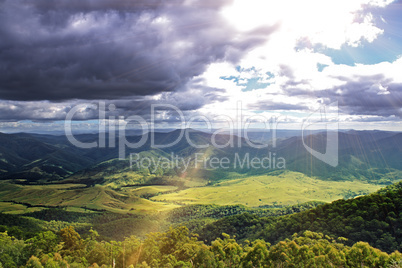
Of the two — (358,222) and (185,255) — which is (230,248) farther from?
(358,222)

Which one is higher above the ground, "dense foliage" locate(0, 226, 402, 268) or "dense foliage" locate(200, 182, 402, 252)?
"dense foliage" locate(0, 226, 402, 268)

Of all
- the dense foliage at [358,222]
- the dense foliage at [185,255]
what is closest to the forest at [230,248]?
the dense foliage at [185,255]

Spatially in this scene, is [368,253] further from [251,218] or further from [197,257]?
[251,218]

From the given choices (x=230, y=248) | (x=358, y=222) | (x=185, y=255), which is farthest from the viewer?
A: (x=358, y=222)

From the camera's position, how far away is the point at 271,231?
121 meters

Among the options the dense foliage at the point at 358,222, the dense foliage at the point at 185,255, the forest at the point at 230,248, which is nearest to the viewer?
the dense foliage at the point at 185,255

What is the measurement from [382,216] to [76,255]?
10987 cm

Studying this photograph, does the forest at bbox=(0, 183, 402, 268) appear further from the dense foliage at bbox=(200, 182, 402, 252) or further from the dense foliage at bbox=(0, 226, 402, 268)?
the dense foliage at bbox=(200, 182, 402, 252)

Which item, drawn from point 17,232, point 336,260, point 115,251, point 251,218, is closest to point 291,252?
point 336,260

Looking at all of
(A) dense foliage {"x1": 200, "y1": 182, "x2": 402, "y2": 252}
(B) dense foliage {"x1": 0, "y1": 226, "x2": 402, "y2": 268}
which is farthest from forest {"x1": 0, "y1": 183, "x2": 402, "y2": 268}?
(A) dense foliage {"x1": 200, "y1": 182, "x2": 402, "y2": 252}

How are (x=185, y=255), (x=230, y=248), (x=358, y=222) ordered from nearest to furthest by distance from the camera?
(x=185, y=255) → (x=230, y=248) → (x=358, y=222)

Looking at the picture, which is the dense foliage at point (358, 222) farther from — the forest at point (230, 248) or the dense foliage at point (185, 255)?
the dense foliage at point (185, 255)

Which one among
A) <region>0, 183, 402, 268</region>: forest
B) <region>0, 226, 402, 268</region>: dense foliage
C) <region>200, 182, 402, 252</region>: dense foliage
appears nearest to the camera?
<region>0, 226, 402, 268</region>: dense foliage

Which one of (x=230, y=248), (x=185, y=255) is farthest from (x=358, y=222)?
(x=185, y=255)
